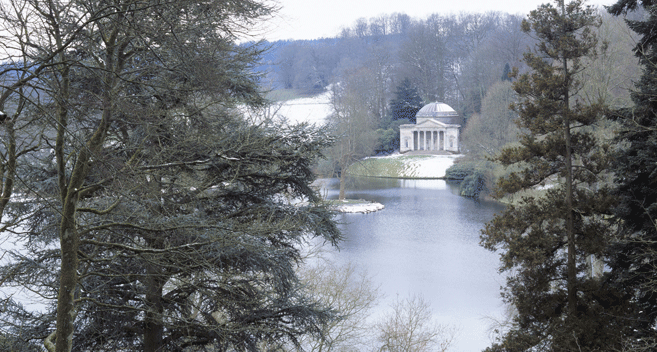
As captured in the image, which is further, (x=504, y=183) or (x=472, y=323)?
(x=472, y=323)

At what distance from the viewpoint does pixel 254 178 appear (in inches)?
247

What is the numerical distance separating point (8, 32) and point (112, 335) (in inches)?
122

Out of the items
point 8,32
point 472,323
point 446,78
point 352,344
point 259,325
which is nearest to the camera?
point 8,32

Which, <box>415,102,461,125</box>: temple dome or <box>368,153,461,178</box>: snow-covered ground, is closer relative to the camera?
<box>368,153,461,178</box>: snow-covered ground

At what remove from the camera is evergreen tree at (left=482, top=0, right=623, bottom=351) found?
21.5ft

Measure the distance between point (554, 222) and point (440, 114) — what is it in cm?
4001

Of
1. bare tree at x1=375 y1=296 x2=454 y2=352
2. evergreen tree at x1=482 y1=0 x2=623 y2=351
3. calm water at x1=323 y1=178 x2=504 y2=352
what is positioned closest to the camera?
evergreen tree at x1=482 y1=0 x2=623 y2=351

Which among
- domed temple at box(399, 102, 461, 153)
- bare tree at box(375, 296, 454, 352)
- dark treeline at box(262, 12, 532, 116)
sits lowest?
bare tree at box(375, 296, 454, 352)

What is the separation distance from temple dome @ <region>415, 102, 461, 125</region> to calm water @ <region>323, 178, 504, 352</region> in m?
21.9

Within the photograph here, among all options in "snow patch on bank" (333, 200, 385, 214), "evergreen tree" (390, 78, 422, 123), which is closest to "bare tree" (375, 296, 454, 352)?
"snow patch on bank" (333, 200, 385, 214)

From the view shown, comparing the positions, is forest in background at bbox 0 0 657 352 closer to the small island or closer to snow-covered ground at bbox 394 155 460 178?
the small island

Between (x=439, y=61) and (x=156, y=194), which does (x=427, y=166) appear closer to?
(x=439, y=61)

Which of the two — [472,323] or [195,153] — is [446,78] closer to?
[472,323]

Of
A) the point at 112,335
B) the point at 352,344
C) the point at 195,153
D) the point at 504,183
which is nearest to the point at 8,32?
the point at 195,153
